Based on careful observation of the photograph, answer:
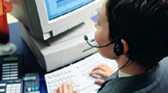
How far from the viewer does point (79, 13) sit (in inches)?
28.5

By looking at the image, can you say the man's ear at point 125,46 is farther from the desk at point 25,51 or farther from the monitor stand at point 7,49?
the monitor stand at point 7,49

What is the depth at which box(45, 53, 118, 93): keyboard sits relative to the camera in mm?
723

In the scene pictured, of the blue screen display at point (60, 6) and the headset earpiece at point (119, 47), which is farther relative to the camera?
the blue screen display at point (60, 6)

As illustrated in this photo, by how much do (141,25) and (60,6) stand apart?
1.18 feet

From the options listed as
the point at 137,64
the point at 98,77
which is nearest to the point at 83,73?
the point at 98,77

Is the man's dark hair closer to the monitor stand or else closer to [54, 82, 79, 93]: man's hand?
[54, 82, 79, 93]: man's hand

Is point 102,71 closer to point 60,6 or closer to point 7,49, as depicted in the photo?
point 60,6

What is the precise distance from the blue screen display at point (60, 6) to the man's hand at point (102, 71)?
29cm

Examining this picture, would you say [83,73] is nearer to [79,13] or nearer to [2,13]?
[79,13]

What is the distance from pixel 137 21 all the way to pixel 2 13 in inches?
21.0

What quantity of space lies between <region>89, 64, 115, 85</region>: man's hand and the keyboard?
20mm

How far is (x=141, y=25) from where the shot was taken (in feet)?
1.33

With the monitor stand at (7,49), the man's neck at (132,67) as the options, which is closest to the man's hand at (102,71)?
the man's neck at (132,67)

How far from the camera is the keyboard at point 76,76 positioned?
723 millimetres
